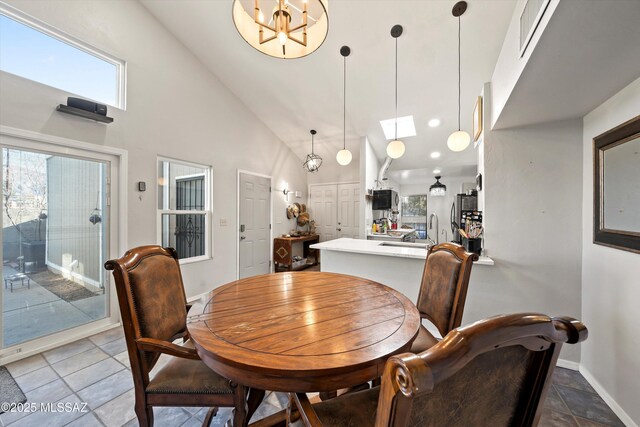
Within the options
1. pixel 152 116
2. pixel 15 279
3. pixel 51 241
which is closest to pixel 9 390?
pixel 15 279

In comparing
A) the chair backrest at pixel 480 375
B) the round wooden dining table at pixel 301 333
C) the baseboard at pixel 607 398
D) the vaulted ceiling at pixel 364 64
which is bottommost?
the baseboard at pixel 607 398

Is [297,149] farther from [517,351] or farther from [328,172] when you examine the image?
[517,351]

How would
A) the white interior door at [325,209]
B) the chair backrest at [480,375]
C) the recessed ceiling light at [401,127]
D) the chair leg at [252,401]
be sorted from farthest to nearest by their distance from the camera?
the white interior door at [325,209] → the recessed ceiling light at [401,127] → the chair leg at [252,401] → the chair backrest at [480,375]

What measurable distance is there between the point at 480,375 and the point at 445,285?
1.17 metres

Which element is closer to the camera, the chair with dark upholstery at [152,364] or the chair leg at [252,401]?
the chair with dark upholstery at [152,364]

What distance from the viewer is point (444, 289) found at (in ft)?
5.17

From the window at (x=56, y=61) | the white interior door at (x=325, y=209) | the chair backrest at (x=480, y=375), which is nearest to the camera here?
the chair backrest at (x=480, y=375)

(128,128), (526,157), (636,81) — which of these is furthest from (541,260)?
(128,128)

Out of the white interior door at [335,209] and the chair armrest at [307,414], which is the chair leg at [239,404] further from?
the white interior door at [335,209]

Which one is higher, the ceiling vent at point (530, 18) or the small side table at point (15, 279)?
the ceiling vent at point (530, 18)

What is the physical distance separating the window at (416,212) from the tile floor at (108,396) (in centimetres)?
663

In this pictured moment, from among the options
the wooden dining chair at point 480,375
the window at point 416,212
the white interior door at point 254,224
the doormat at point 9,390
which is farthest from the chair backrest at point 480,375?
the window at point 416,212

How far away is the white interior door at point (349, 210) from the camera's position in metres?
5.65

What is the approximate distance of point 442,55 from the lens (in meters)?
2.76
